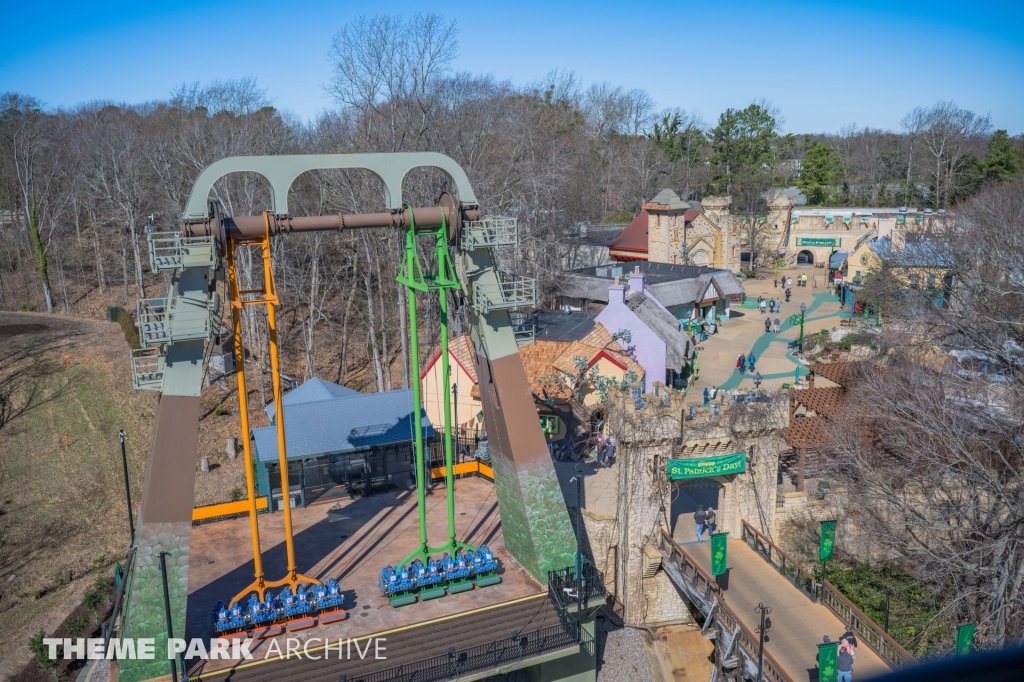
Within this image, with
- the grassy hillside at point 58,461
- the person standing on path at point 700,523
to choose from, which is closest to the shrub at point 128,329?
the grassy hillside at point 58,461

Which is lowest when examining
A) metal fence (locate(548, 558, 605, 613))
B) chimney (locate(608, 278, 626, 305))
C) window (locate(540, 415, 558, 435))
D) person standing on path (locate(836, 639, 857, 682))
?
person standing on path (locate(836, 639, 857, 682))

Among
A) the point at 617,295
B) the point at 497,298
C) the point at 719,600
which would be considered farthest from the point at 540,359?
the point at 719,600

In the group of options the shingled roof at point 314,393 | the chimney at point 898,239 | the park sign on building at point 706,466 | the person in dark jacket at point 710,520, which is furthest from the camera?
the chimney at point 898,239

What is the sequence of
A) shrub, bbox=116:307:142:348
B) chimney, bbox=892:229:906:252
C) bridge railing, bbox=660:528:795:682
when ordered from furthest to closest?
1. chimney, bbox=892:229:906:252
2. shrub, bbox=116:307:142:348
3. bridge railing, bbox=660:528:795:682

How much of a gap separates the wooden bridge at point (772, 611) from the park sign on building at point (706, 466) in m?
1.87

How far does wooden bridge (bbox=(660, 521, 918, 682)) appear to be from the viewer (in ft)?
60.7

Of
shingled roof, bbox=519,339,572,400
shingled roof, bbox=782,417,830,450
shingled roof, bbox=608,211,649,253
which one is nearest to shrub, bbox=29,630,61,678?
shingled roof, bbox=519,339,572,400

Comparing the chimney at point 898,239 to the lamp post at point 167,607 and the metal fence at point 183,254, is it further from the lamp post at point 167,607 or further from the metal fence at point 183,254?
the lamp post at point 167,607

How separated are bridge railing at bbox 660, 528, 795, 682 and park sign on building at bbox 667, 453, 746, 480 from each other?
1.85 metres

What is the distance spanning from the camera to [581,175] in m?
71.8

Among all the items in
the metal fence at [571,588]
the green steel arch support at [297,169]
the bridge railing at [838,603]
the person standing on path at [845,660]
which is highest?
the green steel arch support at [297,169]

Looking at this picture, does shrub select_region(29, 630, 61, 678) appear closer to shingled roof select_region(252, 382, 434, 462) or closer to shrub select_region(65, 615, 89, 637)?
shrub select_region(65, 615, 89, 637)

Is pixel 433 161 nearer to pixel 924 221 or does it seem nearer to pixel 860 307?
pixel 860 307

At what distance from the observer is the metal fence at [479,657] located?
1738cm
